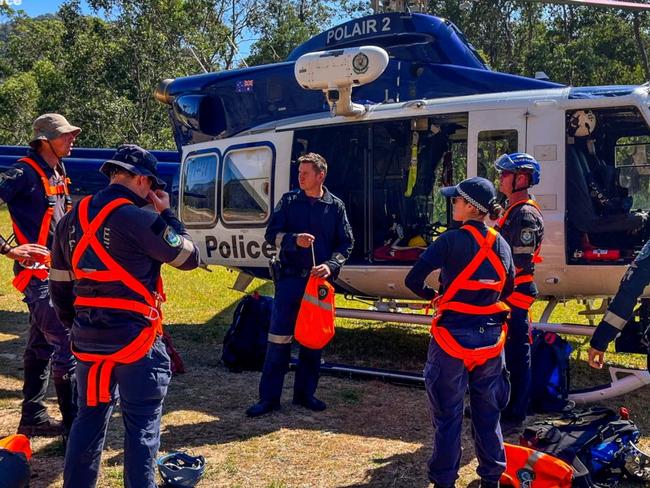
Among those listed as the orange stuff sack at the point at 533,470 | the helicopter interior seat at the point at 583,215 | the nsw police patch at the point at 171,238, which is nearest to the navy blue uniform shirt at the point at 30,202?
the nsw police patch at the point at 171,238

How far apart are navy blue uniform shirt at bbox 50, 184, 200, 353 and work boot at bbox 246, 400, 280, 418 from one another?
86.9 inches

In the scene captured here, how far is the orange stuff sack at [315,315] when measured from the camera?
A: 16.4 ft

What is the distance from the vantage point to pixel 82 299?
3.13 metres

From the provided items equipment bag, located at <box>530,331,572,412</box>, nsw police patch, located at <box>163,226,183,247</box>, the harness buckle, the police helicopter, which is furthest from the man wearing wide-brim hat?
equipment bag, located at <box>530,331,572,412</box>

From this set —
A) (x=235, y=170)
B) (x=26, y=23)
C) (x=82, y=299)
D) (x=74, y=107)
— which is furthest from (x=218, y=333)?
(x=26, y=23)

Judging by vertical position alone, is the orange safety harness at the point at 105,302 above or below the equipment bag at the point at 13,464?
above

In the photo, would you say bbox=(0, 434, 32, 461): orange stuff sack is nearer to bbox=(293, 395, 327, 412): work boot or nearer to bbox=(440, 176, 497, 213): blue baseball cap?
bbox=(293, 395, 327, 412): work boot

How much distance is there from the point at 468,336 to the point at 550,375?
2.00 m

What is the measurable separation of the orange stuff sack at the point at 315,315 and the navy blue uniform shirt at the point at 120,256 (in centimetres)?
188

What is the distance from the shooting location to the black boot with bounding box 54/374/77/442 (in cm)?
445

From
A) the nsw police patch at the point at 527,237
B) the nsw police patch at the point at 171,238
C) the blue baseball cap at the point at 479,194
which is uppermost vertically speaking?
the blue baseball cap at the point at 479,194

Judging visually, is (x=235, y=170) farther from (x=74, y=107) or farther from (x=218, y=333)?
(x=74, y=107)

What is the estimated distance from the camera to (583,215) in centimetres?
568

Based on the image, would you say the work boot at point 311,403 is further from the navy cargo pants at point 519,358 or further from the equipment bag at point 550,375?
the equipment bag at point 550,375
